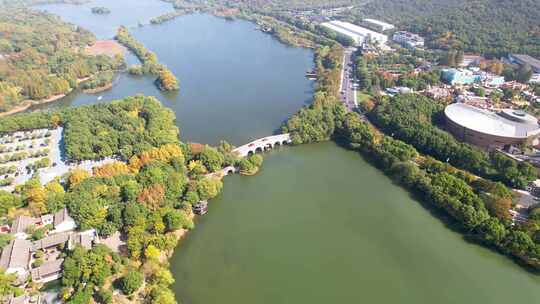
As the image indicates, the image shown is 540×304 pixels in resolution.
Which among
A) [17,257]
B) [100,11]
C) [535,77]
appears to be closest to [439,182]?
[17,257]

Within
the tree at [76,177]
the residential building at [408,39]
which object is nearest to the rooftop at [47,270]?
the tree at [76,177]

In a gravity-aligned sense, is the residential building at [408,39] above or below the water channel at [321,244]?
above

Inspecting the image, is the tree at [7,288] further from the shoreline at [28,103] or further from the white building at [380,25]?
the white building at [380,25]

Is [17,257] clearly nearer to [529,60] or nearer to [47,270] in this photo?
[47,270]

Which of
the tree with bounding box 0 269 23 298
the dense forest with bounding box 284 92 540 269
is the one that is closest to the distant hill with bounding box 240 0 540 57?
the dense forest with bounding box 284 92 540 269

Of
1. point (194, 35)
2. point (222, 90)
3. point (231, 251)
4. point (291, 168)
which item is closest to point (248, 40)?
point (194, 35)

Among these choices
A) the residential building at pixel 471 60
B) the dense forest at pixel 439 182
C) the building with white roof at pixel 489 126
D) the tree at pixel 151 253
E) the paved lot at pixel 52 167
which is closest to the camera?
the tree at pixel 151 253

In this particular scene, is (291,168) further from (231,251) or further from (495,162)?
(495,162)
